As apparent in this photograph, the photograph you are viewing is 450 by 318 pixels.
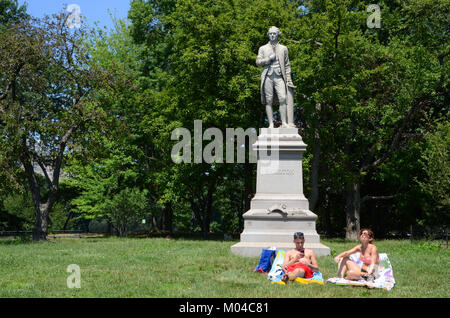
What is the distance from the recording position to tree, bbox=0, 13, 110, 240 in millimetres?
23891

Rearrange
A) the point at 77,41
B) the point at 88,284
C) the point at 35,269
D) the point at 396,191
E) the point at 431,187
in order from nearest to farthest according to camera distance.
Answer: the point at 88,284
the point at 35,269
the point at 431,187
the point at 77,41
the point at 396,191

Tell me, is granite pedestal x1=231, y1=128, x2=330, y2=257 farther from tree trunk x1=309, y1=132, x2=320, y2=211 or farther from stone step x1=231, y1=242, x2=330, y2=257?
tree trunk x1=309, y1=132, x2=320, y2=211

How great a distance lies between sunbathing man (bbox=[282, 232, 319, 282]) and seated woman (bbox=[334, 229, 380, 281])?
0.54 metres

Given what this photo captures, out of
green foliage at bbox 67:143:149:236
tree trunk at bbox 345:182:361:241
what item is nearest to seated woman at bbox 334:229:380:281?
tree trunk at bbox 345:182:361:241

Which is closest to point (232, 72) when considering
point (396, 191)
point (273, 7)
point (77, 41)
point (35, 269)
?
point (273, 7)

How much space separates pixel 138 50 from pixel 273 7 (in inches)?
633

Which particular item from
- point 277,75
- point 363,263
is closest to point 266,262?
point 363,263

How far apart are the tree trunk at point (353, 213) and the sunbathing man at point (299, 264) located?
17.1 meters

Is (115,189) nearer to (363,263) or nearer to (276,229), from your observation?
(276,229)

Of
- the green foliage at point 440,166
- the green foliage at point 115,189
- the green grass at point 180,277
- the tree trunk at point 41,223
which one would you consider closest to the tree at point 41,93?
the tree trunk at point 41,223

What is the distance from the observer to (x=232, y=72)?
25.8 meters

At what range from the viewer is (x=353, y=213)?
89.1 feet

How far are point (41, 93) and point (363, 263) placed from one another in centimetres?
2189

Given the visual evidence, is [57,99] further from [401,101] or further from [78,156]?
[401,101]
